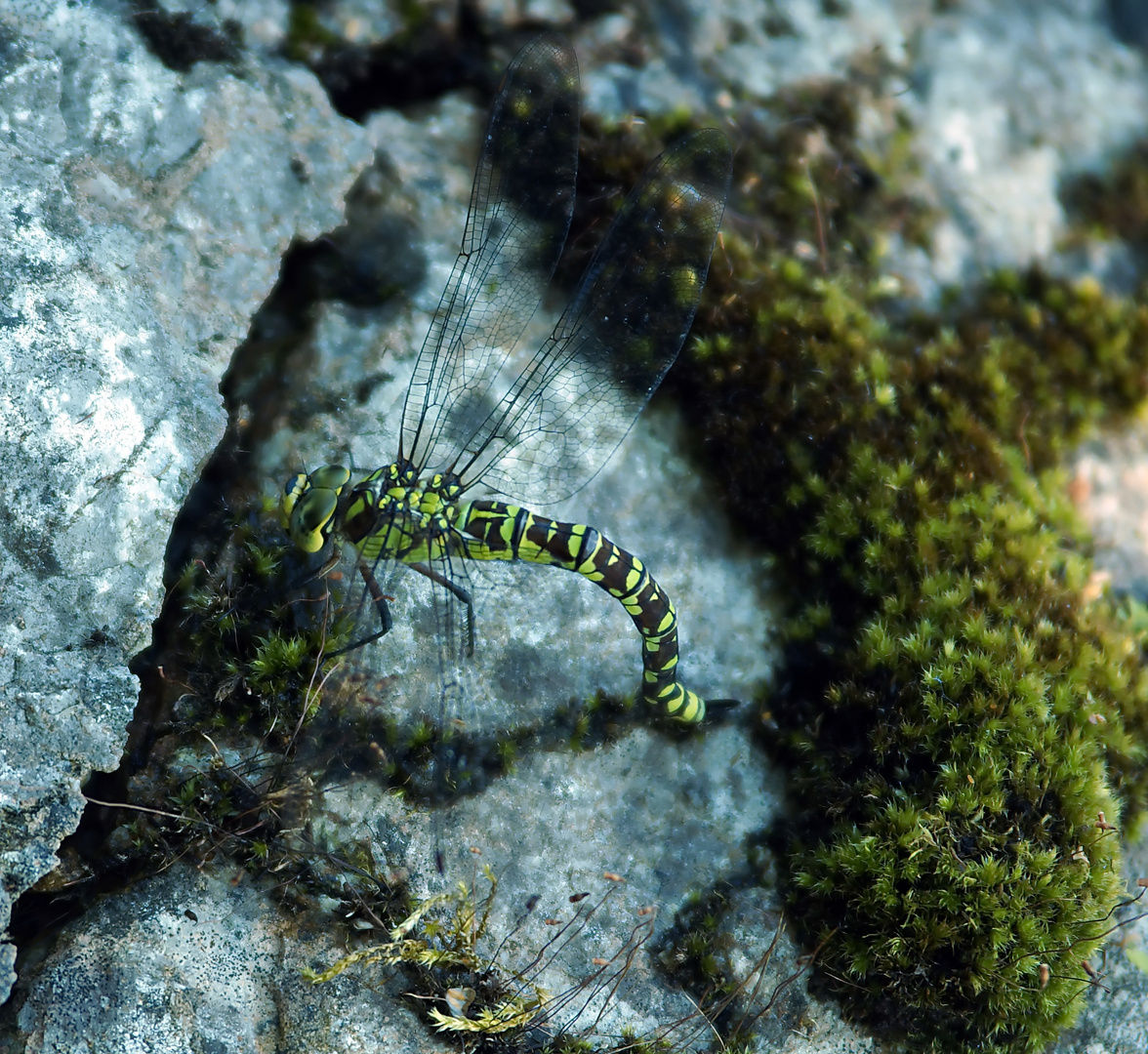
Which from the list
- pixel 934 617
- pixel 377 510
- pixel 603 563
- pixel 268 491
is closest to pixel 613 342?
pixel 603 563

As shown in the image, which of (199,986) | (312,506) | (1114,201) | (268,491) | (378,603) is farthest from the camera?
(1114,201)

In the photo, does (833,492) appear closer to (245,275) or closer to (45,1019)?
(245,275)

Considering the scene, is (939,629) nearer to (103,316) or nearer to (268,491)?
(268,491)

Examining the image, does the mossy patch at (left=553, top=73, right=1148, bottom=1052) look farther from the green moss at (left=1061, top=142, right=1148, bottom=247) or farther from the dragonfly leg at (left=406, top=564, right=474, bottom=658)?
the dragonfly leg at (left=406, top=564, right=474, bottom=658)

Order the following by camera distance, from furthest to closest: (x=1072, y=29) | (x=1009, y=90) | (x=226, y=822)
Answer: (x=1072, y=29) → (x=1009, y=90) → (x=226, y=822)

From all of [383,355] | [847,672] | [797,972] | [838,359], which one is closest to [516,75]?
[383,355]

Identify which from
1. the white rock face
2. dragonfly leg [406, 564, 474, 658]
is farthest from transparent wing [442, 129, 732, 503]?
dragonfly leg [406, 564, 474, 658]
